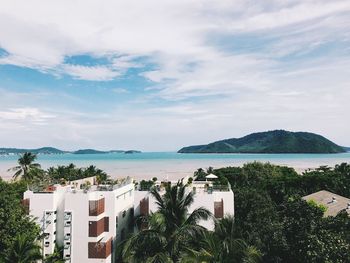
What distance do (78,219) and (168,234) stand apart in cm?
809

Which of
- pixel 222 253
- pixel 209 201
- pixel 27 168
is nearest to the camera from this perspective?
pixel 222 253

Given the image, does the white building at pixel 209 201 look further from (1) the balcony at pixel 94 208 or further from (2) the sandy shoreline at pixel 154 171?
(2) the sandy shoreline at pixel 154 171

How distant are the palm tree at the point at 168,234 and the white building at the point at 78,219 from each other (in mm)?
6096

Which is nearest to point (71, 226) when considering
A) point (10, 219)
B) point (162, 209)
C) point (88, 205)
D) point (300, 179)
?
point (88, 205)

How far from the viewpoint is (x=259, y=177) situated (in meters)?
58.2

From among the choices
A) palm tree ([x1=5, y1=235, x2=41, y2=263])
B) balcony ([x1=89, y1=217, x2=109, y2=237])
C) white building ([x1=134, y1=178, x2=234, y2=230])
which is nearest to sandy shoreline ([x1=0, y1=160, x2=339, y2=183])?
white building ([x1=134, y1=178, x2=234, y2=230])

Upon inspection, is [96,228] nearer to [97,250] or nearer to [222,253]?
[97,250]

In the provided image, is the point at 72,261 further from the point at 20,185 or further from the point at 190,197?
the point at 20,185

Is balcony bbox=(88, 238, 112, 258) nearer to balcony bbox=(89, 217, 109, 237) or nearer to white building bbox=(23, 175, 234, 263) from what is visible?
white building bbox=(23, 175, 234, 263)

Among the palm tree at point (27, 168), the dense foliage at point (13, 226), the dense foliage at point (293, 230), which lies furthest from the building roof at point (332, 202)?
the palm tree at point (27, 168)

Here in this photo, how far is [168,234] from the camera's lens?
18.9m

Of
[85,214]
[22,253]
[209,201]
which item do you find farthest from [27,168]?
[22,253]

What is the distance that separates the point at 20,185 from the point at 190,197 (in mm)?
26964

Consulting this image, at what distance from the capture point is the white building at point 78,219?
2398 centimetres
